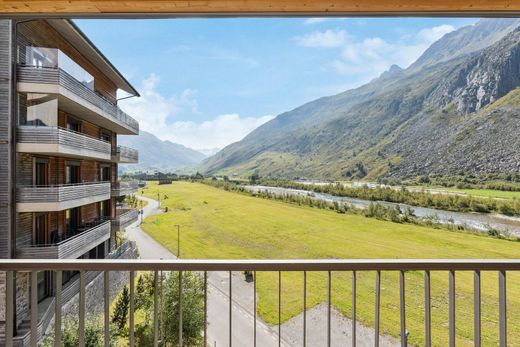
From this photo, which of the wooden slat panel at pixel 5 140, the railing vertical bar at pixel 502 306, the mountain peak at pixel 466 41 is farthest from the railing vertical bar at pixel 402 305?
the wooden slat panel at pixel 5 140

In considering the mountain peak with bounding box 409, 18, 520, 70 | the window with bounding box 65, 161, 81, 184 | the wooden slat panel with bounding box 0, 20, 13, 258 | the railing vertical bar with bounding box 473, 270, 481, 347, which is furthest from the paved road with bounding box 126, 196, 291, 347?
the window with bounding box 65, 161, 81, 184

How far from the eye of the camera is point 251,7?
69.2 inches

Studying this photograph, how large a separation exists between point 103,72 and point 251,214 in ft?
20.2

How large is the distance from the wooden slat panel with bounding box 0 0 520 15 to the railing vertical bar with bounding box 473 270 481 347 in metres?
1.61

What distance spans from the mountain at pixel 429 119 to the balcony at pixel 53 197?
12.9ft

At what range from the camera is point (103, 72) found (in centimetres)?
735

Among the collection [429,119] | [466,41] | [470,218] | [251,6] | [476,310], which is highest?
[466,41]

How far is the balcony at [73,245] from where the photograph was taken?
4939mm

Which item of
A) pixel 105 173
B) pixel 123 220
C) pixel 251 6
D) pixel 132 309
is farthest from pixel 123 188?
pixel 251 6

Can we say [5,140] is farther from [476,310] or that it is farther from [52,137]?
[476,310]

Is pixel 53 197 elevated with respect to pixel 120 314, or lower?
elevated

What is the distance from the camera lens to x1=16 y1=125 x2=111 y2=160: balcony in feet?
15.1

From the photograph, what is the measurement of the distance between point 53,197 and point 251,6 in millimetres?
5426

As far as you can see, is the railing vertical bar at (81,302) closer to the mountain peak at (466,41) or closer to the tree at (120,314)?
the tree at (120,314)
